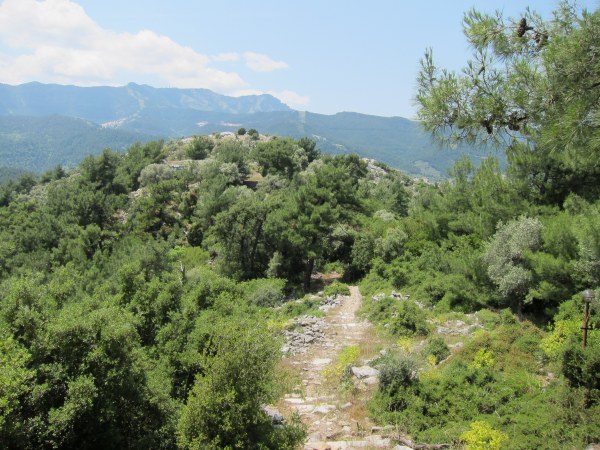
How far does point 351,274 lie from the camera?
3198 cm

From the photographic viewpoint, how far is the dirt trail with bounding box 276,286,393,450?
9.88 metres

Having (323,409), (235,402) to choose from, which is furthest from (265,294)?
(235,402)

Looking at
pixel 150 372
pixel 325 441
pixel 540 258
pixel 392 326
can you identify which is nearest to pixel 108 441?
pixel 150 372

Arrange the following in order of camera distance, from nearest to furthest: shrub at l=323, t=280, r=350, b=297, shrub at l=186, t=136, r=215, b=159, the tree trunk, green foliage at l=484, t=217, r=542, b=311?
green foliage at l=484, t=217, r=542, b=311
shrub at l=323, t=280, r=350, b=297
the tree trunk
shrub at l=186, t=136, r=215, b=159

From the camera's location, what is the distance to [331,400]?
12.3m

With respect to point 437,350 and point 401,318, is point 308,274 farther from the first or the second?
point 437,350

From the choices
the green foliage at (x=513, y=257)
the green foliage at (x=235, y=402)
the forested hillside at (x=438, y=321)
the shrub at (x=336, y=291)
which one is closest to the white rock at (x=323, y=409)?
the forested hillside at (x=438, y=321)

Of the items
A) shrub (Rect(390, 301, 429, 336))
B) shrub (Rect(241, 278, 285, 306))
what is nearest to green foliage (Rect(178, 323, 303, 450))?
shrub (Rect(390, 301, 429, 336))

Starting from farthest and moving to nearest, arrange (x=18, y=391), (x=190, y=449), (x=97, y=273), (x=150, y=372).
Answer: (x=97, y=273)
(x=150, y=372)
(x=190, y=449)
(x=18, y=391)

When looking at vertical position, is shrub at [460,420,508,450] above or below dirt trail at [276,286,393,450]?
above

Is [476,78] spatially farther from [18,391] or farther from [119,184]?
[119,184]

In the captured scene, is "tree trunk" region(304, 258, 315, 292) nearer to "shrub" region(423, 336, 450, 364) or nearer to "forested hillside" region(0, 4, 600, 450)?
"forested hillside" region(0, 4, 600, 450)

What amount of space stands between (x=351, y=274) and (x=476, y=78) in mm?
25838

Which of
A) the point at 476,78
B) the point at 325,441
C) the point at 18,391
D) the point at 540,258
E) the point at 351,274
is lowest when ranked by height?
the point at 351,274
